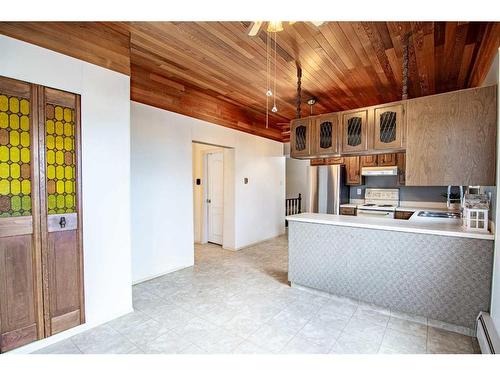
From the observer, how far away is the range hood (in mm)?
4621

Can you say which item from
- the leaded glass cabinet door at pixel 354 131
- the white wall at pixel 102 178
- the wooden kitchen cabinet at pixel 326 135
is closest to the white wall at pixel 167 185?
the white wall at pixel 102 178

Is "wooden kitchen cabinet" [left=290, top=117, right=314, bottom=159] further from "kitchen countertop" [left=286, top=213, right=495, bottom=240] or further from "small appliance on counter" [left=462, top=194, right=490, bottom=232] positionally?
"small appliance on counter" [left=462, top=194, right=490, bottom=232]

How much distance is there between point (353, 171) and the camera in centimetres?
521

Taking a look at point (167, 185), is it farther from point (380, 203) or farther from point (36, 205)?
point (380, 203)

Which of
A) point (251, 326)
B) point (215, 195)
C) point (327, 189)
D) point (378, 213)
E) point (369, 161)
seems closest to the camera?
point (251, 326)

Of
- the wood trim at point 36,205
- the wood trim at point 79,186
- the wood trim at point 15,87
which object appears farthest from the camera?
the wood trim at point 79,186

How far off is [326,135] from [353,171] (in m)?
2.60

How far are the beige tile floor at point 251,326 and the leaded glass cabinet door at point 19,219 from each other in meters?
0.30

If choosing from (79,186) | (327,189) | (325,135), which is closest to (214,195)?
(327,189)

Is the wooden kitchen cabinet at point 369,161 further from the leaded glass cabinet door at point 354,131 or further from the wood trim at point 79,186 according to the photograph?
the wood trim at point 79,186

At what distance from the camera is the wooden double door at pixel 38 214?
1726mm

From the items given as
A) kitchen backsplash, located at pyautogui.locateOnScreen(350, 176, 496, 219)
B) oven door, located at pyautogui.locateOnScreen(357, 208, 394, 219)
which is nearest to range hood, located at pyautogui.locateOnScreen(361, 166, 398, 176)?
kitchen backsplash, located at pyautogui.locateOnScreen(350, 176, 496, 219)

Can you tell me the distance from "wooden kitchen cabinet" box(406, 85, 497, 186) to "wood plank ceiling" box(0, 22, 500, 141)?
54cm

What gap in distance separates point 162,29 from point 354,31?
1782 mm
